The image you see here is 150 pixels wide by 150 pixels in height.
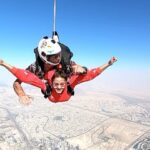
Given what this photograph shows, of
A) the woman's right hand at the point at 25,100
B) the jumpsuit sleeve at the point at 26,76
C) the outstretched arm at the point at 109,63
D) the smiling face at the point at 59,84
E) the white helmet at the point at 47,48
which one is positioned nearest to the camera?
the white helmet at the point at 47,48

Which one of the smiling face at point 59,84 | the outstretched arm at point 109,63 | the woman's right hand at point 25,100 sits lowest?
the woman's right hand at point 25,100

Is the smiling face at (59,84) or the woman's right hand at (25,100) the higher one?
the smiling face at (59,84)

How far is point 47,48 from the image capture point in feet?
15.1

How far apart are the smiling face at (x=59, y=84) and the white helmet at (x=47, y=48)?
542 mm

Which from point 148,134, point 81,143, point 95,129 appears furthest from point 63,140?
point 148,134

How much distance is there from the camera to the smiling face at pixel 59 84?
5176 mm

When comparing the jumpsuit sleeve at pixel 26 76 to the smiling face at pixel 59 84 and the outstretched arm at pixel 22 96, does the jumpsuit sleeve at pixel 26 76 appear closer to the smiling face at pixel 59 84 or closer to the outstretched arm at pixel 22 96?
the outstretched arm at pixel 22 96

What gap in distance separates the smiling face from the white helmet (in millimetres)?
542

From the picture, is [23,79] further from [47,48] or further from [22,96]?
[47,48]

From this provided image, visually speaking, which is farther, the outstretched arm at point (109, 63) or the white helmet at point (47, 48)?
the outstretched arm at point (109, 63)

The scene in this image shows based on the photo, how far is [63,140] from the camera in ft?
183

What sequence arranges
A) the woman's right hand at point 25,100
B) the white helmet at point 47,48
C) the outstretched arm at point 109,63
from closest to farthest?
the white helmet at point 47,48 < the woman's right hand at point 25,100 < the outstretched arm at point 109,63

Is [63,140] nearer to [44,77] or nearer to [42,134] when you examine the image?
[42,134]

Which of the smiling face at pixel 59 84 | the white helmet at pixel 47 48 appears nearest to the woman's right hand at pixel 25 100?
the smiling face at pixel 59 84
